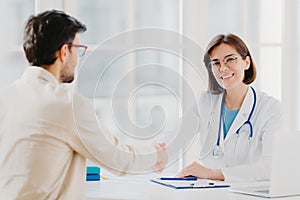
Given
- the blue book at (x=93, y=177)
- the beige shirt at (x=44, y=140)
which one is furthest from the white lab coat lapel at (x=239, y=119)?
the beige shirt at (x=44, y=140)

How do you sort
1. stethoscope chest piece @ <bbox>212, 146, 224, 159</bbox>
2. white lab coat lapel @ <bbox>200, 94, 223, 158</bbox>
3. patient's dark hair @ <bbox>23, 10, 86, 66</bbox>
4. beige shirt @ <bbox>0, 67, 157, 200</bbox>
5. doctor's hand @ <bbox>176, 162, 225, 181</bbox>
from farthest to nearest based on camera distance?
stethoscope chest piece @ <bbox>212, 146, 224, 159</bbox>, white lab coat lapel @ <bbox>200, 94, 223, 158</bbox>, doctor's hand @ <bbox>176, 162, 225, 181</bbox>, patient's dark hair @ <bbox>23, 10, 86, 66</bbox>, beige shirt @ <bbox>0, 67, 157, 200</bbox>

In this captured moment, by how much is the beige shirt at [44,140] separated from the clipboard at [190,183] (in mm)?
393

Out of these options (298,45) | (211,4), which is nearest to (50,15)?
(211,4)

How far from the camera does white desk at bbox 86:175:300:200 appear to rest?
2.02 m

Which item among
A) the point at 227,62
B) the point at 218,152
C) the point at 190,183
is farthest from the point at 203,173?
the point at 227,62

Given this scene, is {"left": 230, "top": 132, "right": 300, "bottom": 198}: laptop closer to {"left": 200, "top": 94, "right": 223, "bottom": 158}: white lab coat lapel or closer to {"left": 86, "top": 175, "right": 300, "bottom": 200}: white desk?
{"left": 86, "top": 175, "right": 300, "bottom": 200}: white desk

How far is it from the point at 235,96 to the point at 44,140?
1145 millimetres

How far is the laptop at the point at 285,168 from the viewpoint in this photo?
2033 mm

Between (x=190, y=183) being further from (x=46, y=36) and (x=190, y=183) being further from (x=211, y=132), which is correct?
(x=46, y=36)

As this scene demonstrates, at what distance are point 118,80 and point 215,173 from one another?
1.74 feet

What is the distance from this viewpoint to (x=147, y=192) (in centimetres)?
212

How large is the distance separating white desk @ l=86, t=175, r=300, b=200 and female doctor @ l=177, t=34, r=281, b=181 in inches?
9.4

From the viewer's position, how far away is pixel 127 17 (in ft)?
11.3

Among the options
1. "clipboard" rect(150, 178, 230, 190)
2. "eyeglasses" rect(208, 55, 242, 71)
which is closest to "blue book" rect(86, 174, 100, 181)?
"clipboard" rect(150, 178, 230, 190)
